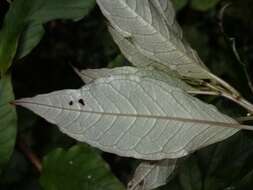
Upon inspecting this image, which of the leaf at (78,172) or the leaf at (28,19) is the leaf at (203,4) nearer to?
the leaf at (28,19)

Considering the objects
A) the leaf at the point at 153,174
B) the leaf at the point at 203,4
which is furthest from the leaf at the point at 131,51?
the leaf at the point at 203,4

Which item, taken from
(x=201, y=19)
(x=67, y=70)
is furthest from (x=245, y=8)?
(x=67, y=70)

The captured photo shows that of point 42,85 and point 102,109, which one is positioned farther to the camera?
point 42,85

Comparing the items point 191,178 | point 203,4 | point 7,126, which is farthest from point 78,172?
point 203,4

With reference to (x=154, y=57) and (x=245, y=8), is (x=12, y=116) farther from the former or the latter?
(x=245, y=8)

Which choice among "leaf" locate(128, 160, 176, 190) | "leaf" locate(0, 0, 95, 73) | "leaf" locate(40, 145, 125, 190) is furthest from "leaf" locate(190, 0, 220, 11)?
"leaf" locate(128, 160, 176, 190)

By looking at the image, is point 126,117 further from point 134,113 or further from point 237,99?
point 237,99

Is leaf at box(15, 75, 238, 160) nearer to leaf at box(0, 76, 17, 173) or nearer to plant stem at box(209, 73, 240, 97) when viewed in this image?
plant stem at box(209, 73, 240, 97)
